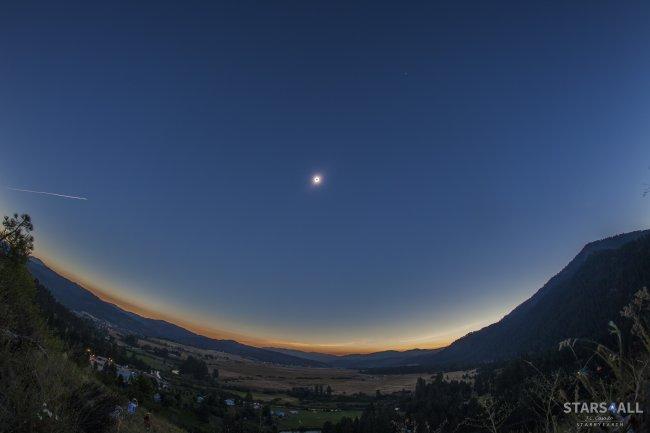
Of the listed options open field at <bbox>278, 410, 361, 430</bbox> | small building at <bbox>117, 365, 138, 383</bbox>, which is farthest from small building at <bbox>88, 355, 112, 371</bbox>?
open field at <bbox>278, 410, 361, 430</bbox>

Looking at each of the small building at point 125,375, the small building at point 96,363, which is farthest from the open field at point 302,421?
the small building at point 96,363

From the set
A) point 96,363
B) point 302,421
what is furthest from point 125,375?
point 302,421

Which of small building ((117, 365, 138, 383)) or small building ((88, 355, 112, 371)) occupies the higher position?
small building ((88, 355, 112, 371))

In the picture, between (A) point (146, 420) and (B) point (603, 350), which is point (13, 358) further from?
(A) point (146, 420)

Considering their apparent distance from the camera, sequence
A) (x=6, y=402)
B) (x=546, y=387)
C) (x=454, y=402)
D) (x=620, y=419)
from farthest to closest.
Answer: (x=454, y=402), (x=6, y=402), (x=546, y=387), (x=620, y=419)

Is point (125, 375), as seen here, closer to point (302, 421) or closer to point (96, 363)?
point (96, 363)

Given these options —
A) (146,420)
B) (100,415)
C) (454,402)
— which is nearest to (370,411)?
(454,402)

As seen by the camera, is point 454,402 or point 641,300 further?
point 454,402

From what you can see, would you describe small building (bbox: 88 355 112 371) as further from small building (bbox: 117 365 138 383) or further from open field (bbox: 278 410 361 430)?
open field (bbox: 278 410 361 430)

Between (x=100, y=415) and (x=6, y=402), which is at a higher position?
(x=6, y=402)

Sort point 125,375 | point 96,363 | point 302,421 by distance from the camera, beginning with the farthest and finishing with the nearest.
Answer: point 302,421, point 125,375, point 96,363

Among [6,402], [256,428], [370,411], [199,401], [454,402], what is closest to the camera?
[6,402]
